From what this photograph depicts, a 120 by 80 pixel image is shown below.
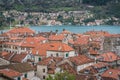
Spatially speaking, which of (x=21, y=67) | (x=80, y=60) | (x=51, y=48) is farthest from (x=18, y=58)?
(x=80, y=60)

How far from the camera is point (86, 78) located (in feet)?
146

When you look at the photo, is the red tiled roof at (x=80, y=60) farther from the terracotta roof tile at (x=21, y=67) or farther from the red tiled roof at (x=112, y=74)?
the terracotta roof tile at (x=21, y=67)

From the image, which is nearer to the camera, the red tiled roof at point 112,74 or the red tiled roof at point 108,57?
the red tiled roof at point 112,74

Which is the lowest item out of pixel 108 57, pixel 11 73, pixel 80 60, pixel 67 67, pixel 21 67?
pixel 108 57

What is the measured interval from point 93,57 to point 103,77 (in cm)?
1284

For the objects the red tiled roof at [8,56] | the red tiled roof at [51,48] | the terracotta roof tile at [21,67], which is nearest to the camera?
the terracotta roof tile at [21,67]

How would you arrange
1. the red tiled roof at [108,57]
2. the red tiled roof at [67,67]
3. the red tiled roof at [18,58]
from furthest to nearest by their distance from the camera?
the red tiled roof at [108,57] < the red tiled roof at [18,58] < the red tiled roof at [67,67]

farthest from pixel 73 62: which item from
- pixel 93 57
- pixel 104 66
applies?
pixel 93 57

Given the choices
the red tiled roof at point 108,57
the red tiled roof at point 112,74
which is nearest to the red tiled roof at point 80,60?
the red tiled roof at point 108,57

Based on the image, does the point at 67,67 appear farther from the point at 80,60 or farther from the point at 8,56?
the point at 8,56

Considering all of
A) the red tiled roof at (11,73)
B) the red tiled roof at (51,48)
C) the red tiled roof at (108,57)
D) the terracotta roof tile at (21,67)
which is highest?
the red tiled roof at (11,73)

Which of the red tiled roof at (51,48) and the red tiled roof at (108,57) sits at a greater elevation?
the red tiled roof at (51,48)

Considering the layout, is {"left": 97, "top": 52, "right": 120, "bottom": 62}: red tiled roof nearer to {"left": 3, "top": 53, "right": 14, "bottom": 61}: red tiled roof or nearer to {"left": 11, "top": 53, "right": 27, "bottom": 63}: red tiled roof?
{"left": 11, "top": 53, "right": 27, "bottom": 63}: red tiled roof

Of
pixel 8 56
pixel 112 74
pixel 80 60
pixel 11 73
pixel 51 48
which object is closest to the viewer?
pixel 11 73
